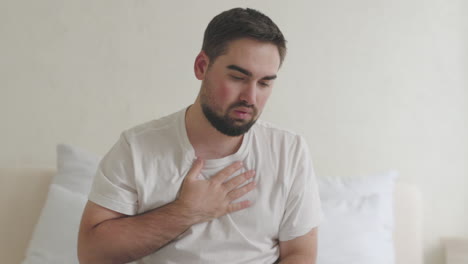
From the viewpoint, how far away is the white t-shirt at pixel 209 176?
154cm

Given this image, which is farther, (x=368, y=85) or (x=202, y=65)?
(x=368, y=85)

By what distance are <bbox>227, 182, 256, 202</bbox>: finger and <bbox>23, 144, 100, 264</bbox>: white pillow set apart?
0.69 m

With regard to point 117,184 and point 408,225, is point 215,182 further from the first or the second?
point 408,225

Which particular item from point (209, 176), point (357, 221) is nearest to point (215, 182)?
point (209, 176)

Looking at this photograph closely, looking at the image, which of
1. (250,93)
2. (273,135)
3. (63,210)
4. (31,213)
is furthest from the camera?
(31,213)

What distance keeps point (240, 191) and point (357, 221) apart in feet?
2.19

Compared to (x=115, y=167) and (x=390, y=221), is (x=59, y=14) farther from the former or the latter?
(x=390, y=221)

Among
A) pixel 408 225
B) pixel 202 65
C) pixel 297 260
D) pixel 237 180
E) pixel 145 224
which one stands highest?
pixel 202 65

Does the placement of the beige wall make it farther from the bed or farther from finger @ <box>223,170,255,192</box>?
finger @ <box>223,170,255,192</box>

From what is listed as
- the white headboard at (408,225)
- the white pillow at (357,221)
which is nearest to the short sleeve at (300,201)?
the white pillow at (357,221)

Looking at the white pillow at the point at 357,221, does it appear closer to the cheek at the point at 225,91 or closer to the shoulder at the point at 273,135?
the shoulder at the point at 273,135

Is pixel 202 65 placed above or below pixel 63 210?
above

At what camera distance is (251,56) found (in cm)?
148

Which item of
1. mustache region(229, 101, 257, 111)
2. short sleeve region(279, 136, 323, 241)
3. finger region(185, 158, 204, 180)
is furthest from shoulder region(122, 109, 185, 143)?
short sleeve region(279, 136, 323, 241)
